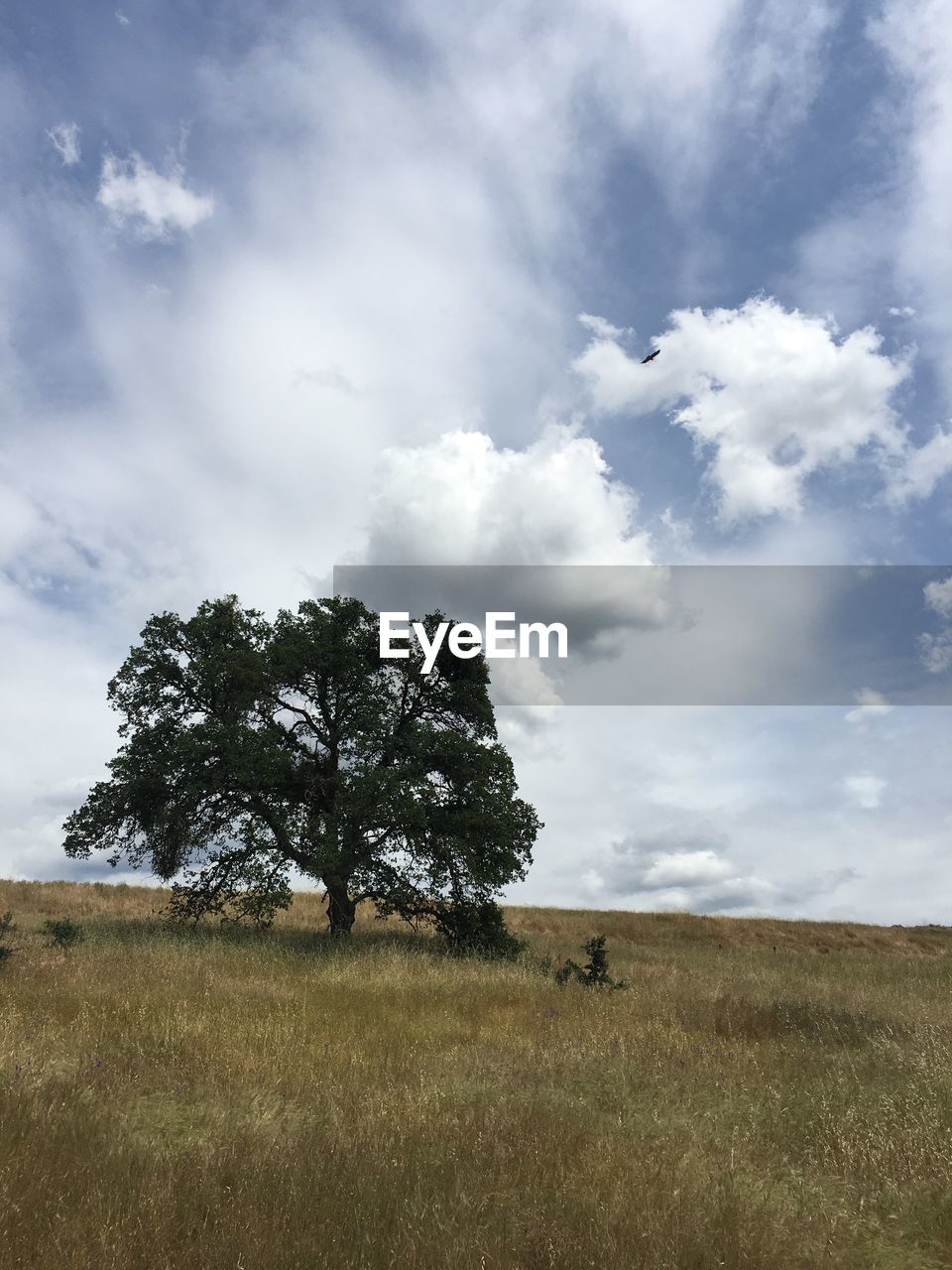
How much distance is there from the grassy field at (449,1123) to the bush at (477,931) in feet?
20.5

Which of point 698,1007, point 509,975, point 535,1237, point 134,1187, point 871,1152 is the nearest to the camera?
point 535,1237

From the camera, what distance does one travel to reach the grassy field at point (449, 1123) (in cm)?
484

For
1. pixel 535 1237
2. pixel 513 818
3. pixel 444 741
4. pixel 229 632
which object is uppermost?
pixel 229 632

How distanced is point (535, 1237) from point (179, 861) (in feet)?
69.1

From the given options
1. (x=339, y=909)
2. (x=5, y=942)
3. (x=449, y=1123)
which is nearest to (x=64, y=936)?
(x=5, y=942)

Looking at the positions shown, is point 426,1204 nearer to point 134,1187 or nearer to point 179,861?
point 134,1187

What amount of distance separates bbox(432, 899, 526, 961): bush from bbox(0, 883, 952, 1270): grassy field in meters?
6.23

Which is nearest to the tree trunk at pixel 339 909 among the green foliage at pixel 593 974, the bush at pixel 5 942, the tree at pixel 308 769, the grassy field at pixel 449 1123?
the tree at pixel 308 769

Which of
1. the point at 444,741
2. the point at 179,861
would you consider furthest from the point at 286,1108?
the point at 179,861

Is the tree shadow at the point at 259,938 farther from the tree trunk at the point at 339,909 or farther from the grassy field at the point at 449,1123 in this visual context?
the grassy field at the point at 449,1123

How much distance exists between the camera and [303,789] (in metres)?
23.1

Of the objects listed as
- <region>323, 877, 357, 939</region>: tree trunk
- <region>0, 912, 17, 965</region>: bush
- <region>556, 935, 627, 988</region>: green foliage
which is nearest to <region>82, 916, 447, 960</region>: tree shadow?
<region>323, 877, 357, 939</region>: tree trunk

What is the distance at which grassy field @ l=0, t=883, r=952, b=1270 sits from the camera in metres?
4.84

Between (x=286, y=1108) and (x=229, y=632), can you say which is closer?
(x=286, y=1108)
